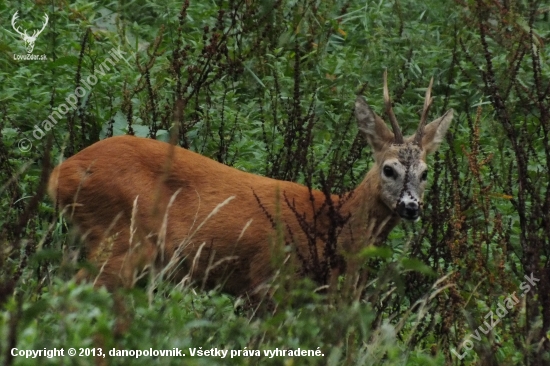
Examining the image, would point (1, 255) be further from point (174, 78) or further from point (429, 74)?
point (429, 74)

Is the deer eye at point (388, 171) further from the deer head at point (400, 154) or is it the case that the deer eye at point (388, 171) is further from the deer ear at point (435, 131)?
the deer ear at point (435, 131)

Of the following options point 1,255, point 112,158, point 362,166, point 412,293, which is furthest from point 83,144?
point 1,255

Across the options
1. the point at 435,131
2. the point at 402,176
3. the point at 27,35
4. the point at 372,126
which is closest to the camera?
the point at 402,176

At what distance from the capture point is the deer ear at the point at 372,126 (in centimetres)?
673

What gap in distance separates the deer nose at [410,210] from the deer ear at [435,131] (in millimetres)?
791

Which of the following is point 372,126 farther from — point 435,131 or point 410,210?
point 410,210

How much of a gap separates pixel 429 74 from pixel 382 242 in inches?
130

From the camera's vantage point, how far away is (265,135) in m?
7.43

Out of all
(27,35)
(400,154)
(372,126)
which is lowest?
(400,154)

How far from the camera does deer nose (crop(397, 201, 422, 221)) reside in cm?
612

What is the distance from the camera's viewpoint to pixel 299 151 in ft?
22.4

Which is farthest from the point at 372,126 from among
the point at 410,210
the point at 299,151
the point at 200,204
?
the point at 200,204

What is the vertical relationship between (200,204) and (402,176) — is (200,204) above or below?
below

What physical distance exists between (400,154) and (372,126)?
325 millimetres
